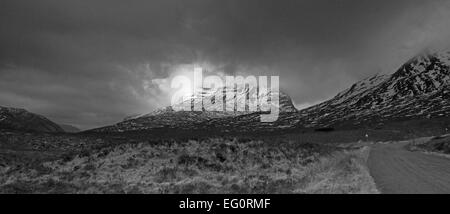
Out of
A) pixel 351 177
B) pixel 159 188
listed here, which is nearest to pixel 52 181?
pixel 159 188

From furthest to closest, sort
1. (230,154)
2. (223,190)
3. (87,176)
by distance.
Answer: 1. (230,154)
2. (87,176)
3. (223,190)

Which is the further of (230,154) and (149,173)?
(230,154)

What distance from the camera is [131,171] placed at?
22078mm

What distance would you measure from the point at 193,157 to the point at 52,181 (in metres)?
8.74

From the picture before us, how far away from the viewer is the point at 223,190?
54.3ft

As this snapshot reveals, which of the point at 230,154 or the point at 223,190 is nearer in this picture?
the point at 223,190
